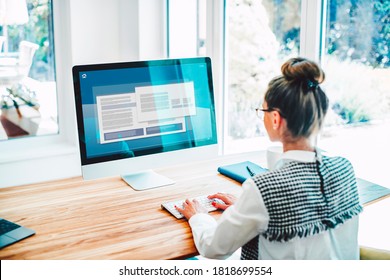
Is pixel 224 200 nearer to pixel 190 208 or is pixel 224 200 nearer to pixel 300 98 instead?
pixel 190 208

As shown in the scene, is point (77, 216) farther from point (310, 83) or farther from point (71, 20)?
point (71, 20)

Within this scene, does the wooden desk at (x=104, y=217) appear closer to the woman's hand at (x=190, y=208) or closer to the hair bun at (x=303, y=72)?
the woman's hand at (x=190, y=208)

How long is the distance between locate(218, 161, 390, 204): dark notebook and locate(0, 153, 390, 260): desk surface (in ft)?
0.10

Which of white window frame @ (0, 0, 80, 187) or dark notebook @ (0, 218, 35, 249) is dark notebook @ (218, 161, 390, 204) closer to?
dark notebook @ (0, 218, 35, 249)

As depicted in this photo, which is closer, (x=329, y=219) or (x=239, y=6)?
(x=329, y=219)

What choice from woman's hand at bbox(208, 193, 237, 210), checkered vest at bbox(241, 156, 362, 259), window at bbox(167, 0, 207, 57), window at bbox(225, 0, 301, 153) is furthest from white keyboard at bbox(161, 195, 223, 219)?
window at bbox(167, 0, 207, 57)

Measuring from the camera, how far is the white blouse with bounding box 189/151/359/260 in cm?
132

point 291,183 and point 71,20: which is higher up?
point 71,20

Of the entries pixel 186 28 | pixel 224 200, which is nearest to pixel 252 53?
pixel 186 28

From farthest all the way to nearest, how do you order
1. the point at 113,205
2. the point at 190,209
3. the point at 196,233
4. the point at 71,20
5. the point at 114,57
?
the point at 114,57 < the point at 71,20 < the point at 113,205 < the point at 190,209 < the point at 196,233

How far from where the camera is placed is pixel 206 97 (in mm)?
2104

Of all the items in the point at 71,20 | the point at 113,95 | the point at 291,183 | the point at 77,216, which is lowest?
the point at 77,216

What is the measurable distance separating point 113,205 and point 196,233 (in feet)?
1.38

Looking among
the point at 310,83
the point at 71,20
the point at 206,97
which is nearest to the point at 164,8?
the point at 71,20
